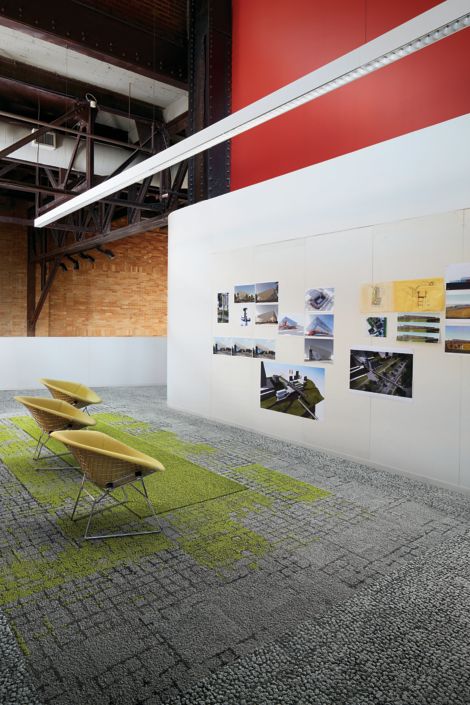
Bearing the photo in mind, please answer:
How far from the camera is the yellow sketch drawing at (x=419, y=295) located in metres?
4.47

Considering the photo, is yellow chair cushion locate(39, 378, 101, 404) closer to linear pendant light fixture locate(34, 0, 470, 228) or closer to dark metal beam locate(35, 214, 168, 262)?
linear pendant light fixture locate(34, 0, 470, 228)

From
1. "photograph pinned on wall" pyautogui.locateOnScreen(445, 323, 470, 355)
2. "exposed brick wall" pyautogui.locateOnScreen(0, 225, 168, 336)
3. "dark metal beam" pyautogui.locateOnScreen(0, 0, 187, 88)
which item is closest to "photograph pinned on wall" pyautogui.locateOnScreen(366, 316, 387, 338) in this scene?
"photograph pinned on wall" pyautogui.locateOnScreen(445, 323, 470, 355)

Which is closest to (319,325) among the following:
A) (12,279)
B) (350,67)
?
(350,67)

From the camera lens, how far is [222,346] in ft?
23.2

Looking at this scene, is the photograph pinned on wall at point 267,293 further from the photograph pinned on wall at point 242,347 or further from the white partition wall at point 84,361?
the white partition wall at point 84,361

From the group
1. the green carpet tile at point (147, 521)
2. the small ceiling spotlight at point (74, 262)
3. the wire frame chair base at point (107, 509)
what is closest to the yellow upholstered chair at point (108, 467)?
the wire frame chair base at point (107, 509)

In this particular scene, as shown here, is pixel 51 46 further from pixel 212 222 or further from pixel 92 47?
pixel 212 222

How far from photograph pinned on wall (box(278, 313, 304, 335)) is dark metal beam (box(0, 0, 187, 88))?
4.61 meters

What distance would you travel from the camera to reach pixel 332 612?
2.54 meters

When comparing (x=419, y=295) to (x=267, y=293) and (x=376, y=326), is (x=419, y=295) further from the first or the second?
(x=267, y=293)

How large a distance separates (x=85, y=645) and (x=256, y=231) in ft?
17.1

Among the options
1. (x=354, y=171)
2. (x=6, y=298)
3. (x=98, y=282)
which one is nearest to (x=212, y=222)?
(x=354, y=171)

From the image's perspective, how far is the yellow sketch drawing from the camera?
447 cm

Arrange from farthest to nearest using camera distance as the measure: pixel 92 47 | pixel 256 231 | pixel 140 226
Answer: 1. pixel 140 226
2. pixel 92 47
3. pixel 256 231
